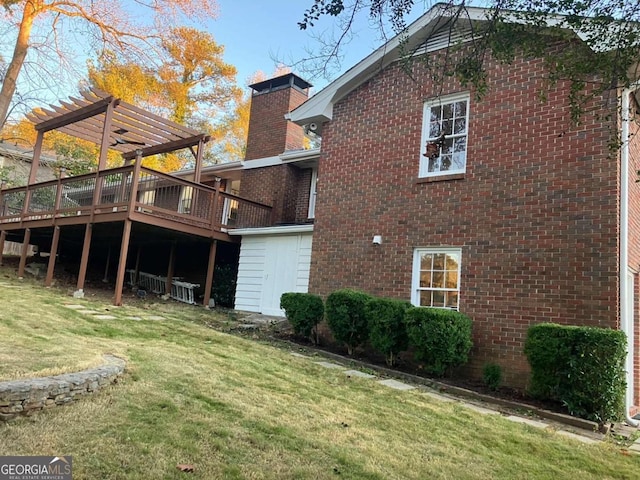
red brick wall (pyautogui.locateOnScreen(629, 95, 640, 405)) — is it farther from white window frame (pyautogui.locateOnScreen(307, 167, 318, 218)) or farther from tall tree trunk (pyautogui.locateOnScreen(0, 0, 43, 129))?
tall tree trunk (pyautogui.locateOnScreen(0, 0, 43, 129))

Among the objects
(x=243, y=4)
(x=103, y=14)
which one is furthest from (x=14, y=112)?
(x=243, y=4)

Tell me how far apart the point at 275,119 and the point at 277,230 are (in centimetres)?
533

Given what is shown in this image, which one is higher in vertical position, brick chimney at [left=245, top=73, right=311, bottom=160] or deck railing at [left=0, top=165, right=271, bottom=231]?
brick chimney at [left=245, top=73, right=311, bottom=160]

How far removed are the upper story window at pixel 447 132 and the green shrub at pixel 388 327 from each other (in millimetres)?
2604

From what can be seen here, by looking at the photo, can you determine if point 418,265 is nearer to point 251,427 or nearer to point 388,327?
point 388,327

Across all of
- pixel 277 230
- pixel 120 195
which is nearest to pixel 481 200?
pixel 277 230

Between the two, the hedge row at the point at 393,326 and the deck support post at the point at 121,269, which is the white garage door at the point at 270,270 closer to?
the hedge row at the point at 393,326

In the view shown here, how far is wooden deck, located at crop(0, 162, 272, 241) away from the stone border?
6.69m

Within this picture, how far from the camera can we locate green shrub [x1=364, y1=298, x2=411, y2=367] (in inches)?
289

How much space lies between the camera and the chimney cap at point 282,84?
15.6m

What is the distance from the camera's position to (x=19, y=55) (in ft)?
46.2

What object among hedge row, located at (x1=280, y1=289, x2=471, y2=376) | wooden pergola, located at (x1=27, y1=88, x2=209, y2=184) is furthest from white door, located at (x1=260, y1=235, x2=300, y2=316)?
wooden pergola, located at (x1=27, y1=88, x2=209, y2=184)

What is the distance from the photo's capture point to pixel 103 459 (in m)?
2.95

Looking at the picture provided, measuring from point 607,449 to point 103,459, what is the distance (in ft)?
15.2
